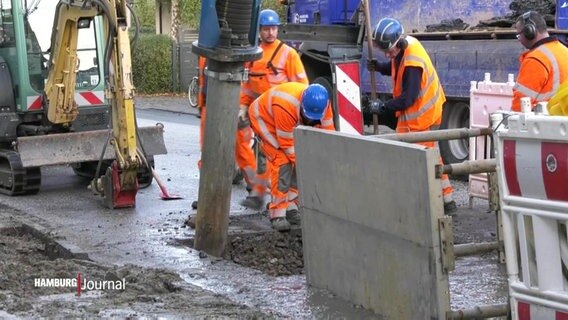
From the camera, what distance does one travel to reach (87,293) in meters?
7.40

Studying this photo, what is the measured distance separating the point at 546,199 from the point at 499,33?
8894 millimetres

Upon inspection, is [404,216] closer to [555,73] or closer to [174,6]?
[555,73]

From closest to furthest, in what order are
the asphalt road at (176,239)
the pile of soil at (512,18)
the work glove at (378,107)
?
the asphalt road at (176,239), the work glove at (378,107), the pile of soil at (512,18)

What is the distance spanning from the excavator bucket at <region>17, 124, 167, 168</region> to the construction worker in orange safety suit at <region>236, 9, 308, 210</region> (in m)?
1.70

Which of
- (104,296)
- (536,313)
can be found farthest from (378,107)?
(536,313)

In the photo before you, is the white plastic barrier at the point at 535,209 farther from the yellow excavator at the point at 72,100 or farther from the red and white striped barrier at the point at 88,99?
Answer: the red and white striped barrier at the point at 88,99

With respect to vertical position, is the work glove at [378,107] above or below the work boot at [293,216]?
above

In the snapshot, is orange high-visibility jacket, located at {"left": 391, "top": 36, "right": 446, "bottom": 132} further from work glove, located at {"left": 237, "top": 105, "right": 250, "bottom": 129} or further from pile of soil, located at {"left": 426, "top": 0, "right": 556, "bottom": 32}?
pile of soil, located at {"left": 426, "top": 0, "right": 556, "bottom": 32}

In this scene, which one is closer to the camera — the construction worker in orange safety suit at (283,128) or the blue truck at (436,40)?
the construction worker in orange safety suit at (283,128)

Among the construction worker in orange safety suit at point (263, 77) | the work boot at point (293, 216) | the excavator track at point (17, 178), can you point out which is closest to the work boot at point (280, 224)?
the work boot at point (293, 216)

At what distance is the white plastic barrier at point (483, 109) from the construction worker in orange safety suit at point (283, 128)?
154cm

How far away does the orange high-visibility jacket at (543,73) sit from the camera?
8.55 meters

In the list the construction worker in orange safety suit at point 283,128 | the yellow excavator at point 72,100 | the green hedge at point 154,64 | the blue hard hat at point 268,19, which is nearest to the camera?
the construction worker in orange safety suit at point 283,128

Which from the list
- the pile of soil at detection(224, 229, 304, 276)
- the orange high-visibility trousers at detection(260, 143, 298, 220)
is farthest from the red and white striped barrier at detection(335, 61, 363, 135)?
the pile of soil at detection(224, 229, 304, 276)
